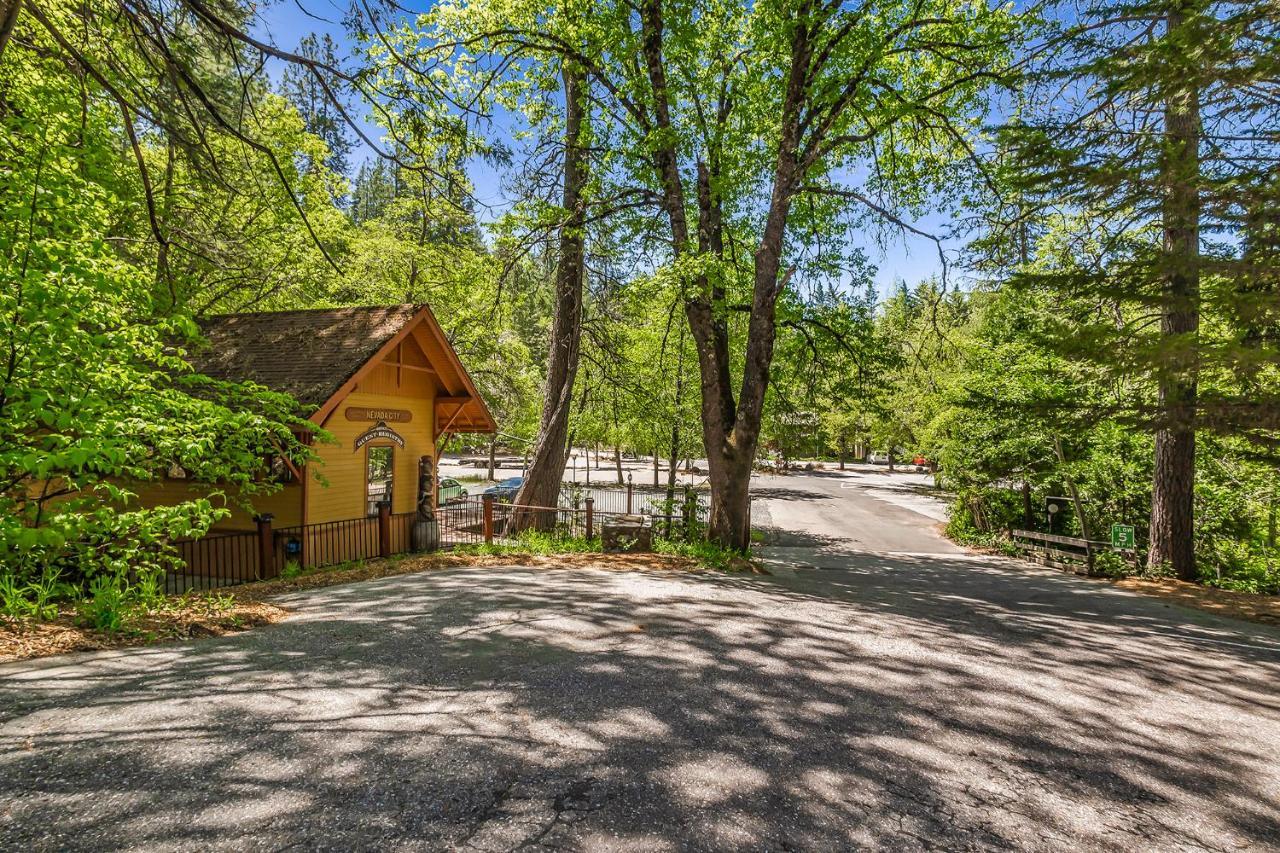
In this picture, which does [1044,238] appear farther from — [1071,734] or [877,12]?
[1071,734]

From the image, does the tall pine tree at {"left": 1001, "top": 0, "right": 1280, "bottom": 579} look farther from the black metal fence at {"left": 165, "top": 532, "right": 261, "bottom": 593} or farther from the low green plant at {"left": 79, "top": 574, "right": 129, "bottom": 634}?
the black metal fence at {"left": 165, "top": 532, "right": 261, "bottom": 593}

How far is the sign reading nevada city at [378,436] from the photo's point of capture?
12.4 m

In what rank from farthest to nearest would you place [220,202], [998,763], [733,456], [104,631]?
[220,202] < [733,456] < [104,631] < [998,763]

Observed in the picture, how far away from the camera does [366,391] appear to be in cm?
1238

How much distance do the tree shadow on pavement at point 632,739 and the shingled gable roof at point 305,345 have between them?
6.12 metres

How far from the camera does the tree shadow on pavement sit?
2.64 m

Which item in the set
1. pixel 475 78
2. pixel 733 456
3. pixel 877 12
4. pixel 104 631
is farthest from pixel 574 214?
pixel 104 631

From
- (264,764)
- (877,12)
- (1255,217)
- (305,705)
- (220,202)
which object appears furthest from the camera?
(220,202)

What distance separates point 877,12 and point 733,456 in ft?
28.3

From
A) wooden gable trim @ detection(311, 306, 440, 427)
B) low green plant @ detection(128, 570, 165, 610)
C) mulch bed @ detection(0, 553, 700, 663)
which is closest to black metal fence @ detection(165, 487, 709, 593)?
mulch bed @ detection(0, 553, 700, 663)

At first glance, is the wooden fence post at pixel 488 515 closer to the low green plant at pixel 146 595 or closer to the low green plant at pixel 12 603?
the low green plant at pixel 146 595

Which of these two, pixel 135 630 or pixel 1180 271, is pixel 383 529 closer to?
pixel 135 630

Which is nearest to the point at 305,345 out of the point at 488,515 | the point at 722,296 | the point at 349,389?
the point at 349,389

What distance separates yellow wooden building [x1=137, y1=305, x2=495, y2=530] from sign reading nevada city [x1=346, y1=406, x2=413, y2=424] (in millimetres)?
25
